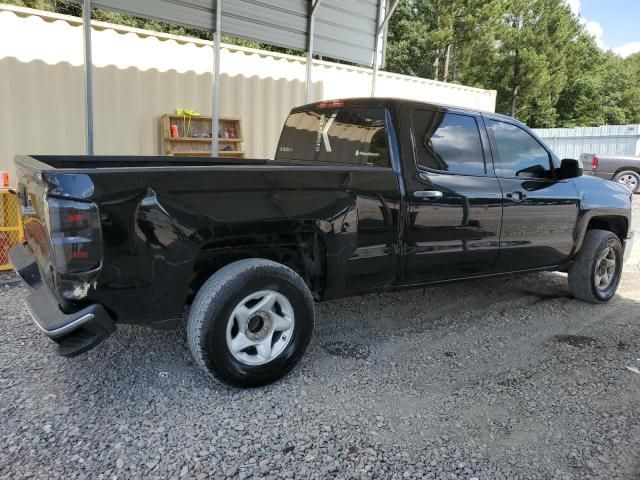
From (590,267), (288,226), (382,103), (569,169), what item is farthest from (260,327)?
(590,267)

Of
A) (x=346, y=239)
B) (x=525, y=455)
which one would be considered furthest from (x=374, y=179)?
(x=525, y=455)

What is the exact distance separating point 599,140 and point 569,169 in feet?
69.9

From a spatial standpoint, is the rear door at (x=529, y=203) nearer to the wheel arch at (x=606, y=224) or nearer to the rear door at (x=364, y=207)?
the wheel arch at (x=606, y=224)

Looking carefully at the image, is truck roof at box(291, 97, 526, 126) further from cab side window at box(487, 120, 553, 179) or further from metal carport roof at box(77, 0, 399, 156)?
metal carport roof at box(77, 0, 399, 156)

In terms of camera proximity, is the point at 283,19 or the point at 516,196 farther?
the point at 283,19

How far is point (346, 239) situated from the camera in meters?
3.33

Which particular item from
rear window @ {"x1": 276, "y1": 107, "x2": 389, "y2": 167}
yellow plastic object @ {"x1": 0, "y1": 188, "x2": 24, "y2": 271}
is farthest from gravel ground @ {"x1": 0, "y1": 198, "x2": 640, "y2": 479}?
yellow plastic object @ {"x1": 0, "y1": 188, "x2": 24, "y2": 271}

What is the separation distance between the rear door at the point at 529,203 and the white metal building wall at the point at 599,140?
20.1 meters

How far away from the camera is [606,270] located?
17.2 ft

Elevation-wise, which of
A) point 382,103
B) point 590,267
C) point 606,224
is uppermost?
point 382,103

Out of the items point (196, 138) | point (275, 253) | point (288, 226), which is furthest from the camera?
point (196, 138)

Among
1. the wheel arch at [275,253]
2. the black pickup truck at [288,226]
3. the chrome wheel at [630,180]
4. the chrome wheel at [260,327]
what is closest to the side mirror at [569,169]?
the black pickup truck at [288,226]

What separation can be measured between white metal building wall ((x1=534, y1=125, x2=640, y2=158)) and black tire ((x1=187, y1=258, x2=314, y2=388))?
22830 millimetres

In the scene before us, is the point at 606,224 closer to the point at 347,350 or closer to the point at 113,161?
the point at 347,350
